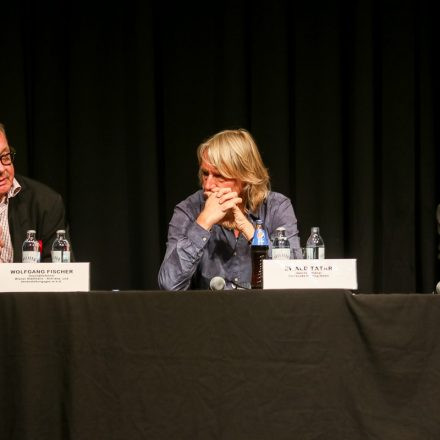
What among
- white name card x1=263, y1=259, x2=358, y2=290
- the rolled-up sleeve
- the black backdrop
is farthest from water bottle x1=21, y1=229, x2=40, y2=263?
the black backdrop

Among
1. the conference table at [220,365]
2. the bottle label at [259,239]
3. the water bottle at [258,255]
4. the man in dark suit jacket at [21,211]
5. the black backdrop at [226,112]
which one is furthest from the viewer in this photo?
the black backdrop at [226,112]

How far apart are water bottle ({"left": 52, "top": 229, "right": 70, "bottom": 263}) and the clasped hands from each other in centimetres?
48

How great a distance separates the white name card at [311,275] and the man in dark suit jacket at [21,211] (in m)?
1.09

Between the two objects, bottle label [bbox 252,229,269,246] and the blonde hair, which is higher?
the blonde hair

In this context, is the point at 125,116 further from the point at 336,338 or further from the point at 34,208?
the point at 336,338

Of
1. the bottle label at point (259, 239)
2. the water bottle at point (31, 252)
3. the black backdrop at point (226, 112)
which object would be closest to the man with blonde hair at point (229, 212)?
the bottle label at point (259, 239)

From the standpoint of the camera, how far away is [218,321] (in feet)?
6.09

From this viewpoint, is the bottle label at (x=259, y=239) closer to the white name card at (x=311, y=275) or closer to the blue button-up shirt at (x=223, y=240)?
the blue button-up shirt at (x=223, y=240)

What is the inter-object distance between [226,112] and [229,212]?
3.54ft

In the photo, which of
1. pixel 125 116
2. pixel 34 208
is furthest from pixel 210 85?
pixel 34 208

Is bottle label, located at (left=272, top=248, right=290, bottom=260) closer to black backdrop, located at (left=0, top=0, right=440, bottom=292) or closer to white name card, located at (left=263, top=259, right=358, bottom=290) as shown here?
white name card, located at (left=263, top=259, right=358, bottom=290)

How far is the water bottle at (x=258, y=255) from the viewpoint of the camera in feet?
7.32

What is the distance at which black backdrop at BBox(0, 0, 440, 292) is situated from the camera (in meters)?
3.57

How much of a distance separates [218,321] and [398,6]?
Result: 245 centimetres
